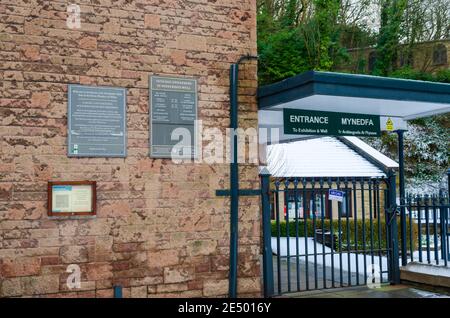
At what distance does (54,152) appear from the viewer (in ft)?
20.5

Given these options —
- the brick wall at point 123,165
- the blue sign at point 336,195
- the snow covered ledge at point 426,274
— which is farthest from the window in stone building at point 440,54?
the brick wall at point 123,165

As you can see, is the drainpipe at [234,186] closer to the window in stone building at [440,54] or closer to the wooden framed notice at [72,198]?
the wooden framed notice at [72,198]

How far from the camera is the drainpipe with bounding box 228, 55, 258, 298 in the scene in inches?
278

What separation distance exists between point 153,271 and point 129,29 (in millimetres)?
3036

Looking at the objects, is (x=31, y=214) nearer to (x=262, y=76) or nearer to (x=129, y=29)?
(x=129, y=29)

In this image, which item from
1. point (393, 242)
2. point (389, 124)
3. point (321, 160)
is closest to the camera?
point (393, 242)

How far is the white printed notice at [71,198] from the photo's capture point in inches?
246

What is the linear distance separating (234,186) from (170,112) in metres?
1.30

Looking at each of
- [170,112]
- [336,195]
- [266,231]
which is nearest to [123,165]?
[170,112]

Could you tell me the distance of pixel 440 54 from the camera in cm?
3681

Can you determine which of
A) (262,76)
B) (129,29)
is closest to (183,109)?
(129,29)

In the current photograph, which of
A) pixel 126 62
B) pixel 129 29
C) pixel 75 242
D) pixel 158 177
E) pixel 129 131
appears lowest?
pixel 75 242

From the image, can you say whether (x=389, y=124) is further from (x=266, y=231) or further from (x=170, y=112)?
(x=170, y=112)

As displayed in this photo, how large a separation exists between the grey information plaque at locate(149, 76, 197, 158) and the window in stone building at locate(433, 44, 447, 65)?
111 feet
